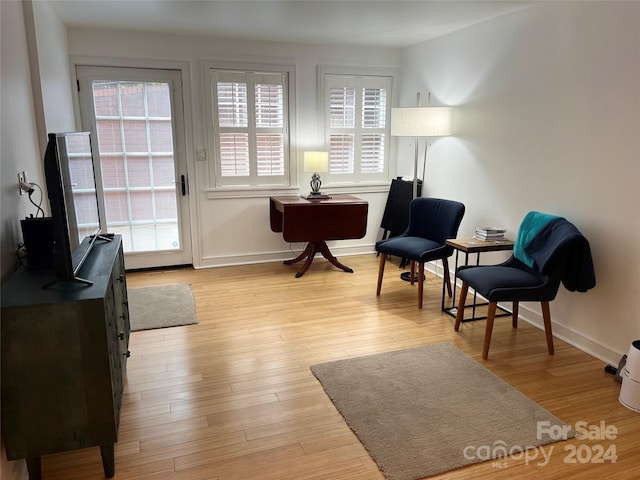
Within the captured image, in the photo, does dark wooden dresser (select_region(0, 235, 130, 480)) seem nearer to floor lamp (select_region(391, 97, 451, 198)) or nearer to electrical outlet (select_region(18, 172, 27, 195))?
electrical outlet (select_region(18, 172, 27, 195))

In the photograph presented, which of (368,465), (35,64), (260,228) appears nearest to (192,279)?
(260,228)

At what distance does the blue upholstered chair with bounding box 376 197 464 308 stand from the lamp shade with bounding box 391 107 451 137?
1.96 feet

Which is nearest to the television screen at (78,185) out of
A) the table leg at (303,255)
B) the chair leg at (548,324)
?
the table leg at (303,255)

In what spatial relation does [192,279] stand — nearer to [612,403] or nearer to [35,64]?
[35,64]

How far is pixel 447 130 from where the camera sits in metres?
4.04

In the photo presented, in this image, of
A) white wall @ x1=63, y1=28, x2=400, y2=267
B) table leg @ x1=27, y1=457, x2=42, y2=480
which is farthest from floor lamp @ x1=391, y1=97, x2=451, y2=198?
table leg @ x1=27, y1=457, x2=42, y2=480

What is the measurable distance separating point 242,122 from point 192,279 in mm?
1603

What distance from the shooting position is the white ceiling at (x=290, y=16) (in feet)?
10.4

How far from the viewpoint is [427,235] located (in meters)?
3.92

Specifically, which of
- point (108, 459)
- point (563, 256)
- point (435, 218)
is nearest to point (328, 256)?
point (435, 218)

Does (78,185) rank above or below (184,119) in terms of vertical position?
below

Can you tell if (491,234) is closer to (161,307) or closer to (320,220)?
(320,220)

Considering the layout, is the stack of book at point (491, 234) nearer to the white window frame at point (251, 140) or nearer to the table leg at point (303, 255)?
the table leg at point (303, 255)

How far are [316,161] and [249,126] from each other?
29.9 inches
